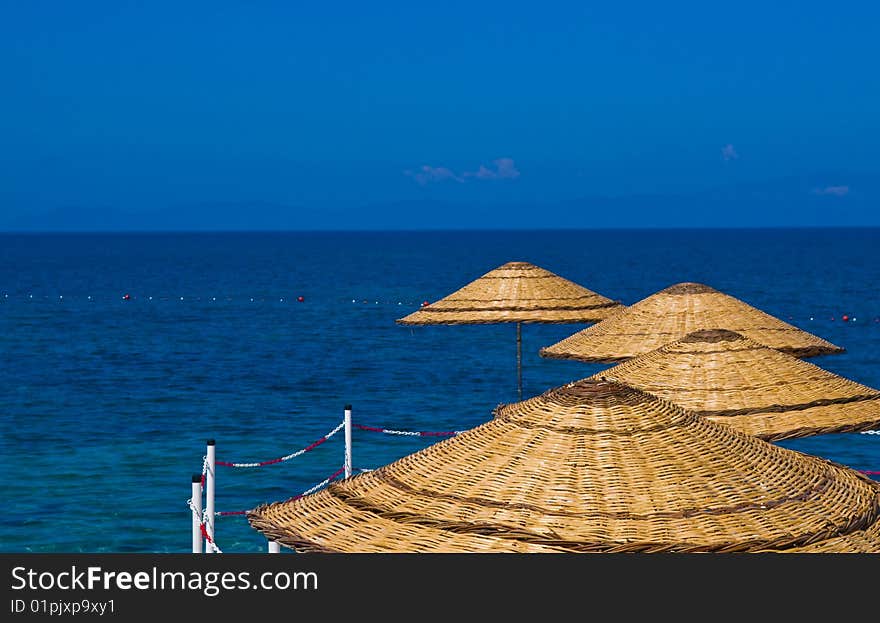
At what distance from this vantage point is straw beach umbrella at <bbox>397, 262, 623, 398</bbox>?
18.6 meters

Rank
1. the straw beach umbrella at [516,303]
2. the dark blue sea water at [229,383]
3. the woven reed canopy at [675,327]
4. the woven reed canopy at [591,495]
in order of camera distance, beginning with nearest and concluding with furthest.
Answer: the woven reed canopy at [591,495]
the woven reed canopy at [675,327]
the straw beach umbrella at [516,303]
the dark blue sea water at [229,383]

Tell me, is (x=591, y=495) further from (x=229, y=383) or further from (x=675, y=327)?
(x=229, y=383)

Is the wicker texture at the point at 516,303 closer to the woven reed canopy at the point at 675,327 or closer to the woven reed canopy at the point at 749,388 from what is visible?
the woven reed canopy at the point at 675,327

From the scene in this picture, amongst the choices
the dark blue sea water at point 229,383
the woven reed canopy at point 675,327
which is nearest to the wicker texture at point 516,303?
the woven reed canopy at point 675,327

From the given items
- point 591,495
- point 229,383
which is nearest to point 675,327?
point 591,495

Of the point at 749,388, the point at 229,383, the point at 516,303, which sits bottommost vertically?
the point at 229,383

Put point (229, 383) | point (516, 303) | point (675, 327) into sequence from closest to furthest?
1. point (675, 327)
2. point (516, 303)
3. point (229, 383)

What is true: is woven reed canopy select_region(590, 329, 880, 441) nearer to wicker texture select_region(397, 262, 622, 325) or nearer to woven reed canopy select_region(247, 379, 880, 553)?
woven reed canopy select_region(247, 379, 880, 553)

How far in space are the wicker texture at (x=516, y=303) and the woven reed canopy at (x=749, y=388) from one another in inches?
257

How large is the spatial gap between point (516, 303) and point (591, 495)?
1217cm

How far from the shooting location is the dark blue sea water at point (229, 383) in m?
20.5

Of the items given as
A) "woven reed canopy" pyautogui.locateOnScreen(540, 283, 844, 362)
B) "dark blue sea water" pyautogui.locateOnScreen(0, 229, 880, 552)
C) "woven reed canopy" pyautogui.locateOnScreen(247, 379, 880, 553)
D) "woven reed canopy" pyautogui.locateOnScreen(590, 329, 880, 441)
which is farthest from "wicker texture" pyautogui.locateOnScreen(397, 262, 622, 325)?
"woven reed canopy" pyautogui.locateOnScreen(247, 379, 880, 553)

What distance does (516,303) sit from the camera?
18812 mm

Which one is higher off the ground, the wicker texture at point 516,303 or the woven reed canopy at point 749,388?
the wicker texture at point 516,303
